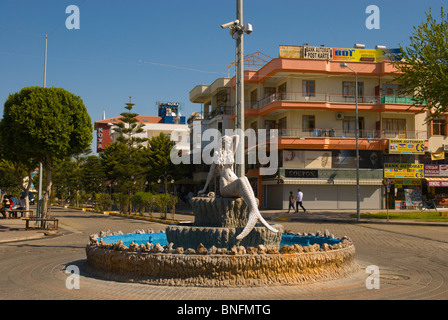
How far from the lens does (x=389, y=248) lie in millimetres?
13516

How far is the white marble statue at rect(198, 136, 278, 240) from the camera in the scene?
8.62 metres

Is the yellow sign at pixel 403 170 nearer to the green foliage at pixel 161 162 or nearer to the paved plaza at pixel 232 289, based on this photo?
the green foliage at pixel 161 162

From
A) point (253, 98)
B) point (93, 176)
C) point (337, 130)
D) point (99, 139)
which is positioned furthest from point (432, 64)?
point (99, 139)

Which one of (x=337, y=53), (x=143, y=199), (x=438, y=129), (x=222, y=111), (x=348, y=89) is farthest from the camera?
(x=222, y=111)

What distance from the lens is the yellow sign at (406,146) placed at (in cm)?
3741

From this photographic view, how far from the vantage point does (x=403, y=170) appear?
3784 centimetres

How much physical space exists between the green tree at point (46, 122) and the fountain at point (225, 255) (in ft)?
36.8

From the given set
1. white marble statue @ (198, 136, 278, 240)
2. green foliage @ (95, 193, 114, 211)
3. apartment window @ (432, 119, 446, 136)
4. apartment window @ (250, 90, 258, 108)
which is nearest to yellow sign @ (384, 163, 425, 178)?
apartment window @ (432, 119, 446, 136)

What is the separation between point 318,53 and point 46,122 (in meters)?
26.4

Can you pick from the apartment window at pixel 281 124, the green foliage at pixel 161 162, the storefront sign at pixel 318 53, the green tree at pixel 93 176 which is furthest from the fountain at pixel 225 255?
the green tree at pixel 93 176

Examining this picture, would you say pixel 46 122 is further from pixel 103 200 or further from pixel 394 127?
pixel 394 127

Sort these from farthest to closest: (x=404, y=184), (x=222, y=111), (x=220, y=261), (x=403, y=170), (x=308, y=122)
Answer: (x=222, y=111)
(x=308, y=122)
(x=404, y=184)
(x=403, y=170)
(x=220, y=261)

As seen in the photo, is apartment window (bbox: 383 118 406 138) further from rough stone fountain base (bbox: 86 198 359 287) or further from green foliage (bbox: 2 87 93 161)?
rough stone fountain base (bbox: 86 198 359 287)

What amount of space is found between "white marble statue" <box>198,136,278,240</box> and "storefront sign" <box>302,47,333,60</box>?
29.9 metres
